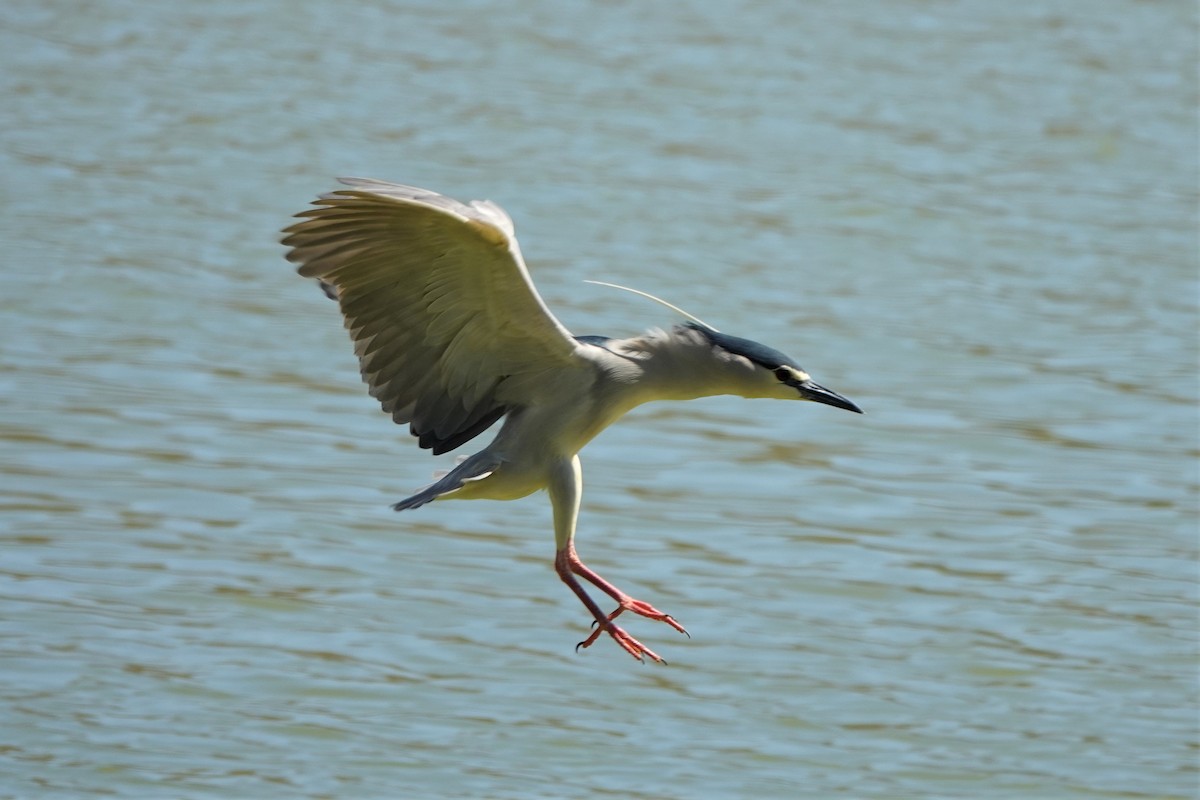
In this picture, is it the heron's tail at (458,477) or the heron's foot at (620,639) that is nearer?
the heron's foot at (620,639)

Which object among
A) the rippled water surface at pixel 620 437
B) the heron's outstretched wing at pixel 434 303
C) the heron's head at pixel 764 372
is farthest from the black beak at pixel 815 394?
the rippled water surface at pixel 620 437

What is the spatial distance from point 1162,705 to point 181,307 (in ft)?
18.6

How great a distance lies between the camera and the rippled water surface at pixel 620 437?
27.3ft

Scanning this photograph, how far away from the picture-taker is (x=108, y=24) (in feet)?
53.5

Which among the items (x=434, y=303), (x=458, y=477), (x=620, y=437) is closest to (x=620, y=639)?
(x=458, y=477)

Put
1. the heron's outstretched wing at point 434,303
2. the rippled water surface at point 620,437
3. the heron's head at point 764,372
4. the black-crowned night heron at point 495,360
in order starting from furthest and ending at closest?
the rippled water surface at point 620,437 < the heron's head at point 764,372 < the black-crowned night heron at point 495,360 < the heron's outstretched wing at point 434,303

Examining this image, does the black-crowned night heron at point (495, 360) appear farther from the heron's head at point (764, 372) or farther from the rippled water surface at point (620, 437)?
the rippled water surface at point (620, 437)

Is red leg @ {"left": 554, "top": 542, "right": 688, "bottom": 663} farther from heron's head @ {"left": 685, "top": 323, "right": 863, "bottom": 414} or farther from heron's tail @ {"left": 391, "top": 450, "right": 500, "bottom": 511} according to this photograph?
heron's head @ {"left": 685, "top": 323, "right": 863, "bottom": 414}

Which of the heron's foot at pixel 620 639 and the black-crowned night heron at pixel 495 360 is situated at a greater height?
the black-crowned night heron at pixel 495 360

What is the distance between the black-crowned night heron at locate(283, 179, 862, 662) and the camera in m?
5.21

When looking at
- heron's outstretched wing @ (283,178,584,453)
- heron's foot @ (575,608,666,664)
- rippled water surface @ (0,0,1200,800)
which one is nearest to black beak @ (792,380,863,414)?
heron's outstretched wing @ (283,178,584,453)

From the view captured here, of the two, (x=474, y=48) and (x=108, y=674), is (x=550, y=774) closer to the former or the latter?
(x=108, y=674)

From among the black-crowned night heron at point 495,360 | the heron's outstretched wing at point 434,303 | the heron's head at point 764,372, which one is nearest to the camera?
the heron's outstretched wing at point 434,303

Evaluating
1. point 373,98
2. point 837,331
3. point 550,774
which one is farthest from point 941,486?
point 373,98
